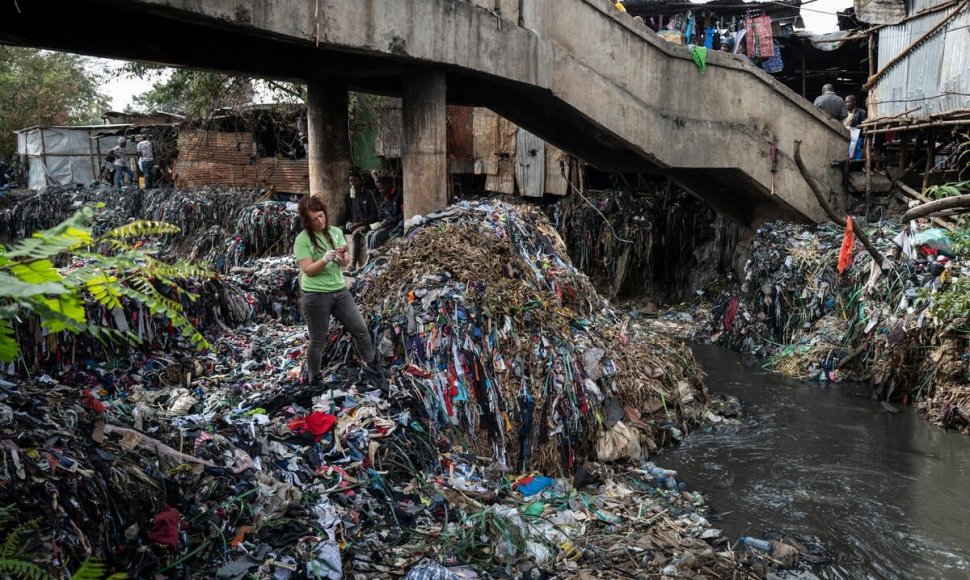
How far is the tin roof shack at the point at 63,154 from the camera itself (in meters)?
23.4

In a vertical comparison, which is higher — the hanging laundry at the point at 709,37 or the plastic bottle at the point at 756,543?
the hanging laundry at the point at 709,37

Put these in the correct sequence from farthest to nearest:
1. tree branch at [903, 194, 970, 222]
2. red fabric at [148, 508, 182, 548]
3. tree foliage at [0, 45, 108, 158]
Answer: tree foliage at [0, 45, 108, 158]
red fabric at [148, 508, 182, 548]
tree branch at [903, 194, 970, 222]

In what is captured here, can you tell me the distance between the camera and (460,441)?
6039 millimetres

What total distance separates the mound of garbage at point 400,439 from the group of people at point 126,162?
12841 millimetres

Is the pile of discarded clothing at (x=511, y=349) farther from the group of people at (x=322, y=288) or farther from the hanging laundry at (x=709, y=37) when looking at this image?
the hanging laundry at (x=709, y=37)

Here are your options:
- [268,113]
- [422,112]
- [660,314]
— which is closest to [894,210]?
[660,314]

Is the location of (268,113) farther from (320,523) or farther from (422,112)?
(320,523)

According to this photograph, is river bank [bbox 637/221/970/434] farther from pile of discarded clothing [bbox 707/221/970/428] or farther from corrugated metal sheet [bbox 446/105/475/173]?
corrugated metal sheet [bbox 446/105/475/173]

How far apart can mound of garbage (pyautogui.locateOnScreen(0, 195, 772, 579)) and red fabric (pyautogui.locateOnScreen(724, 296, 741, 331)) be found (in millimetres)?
3337

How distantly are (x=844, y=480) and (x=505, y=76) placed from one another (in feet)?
18.6

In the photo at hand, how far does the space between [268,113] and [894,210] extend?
1396cm

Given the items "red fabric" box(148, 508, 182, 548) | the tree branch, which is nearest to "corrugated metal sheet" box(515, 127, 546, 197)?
the tree branch

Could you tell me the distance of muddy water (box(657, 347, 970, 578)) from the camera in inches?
213

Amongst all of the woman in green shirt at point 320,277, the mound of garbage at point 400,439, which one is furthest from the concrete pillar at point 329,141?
the woman in green shirt at point 320,277
